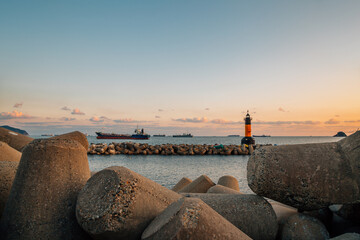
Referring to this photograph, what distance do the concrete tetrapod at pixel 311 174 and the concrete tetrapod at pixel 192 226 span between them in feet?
3.70

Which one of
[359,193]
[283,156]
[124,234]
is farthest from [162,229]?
[359,193]

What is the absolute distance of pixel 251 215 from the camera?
3.22m

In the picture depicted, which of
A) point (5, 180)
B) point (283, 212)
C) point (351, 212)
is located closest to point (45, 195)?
point (5, 180)

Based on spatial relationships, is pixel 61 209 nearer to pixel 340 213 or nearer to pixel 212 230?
pixel 212 230

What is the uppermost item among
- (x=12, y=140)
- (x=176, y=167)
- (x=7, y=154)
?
(x=12, y=140)

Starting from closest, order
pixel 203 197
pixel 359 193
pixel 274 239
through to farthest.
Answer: pixel 359 193, pixel 274 239, pixel 203 197

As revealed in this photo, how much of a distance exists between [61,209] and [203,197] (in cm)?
184

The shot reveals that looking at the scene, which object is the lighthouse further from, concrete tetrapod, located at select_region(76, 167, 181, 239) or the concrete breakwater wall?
concrete tetrapod, located at select_region(76, 167, 181, 239)

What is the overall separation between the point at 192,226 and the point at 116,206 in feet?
2.69

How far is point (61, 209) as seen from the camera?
2.67 meters

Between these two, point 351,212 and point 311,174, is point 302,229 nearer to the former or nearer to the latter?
point 311,174

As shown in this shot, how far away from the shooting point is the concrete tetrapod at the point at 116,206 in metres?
2.41

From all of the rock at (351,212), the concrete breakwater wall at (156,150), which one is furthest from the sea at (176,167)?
the rock at (351,212)

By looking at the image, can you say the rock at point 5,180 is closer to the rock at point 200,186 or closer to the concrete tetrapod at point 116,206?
the concrete tetrapod at point 116,206
